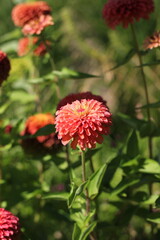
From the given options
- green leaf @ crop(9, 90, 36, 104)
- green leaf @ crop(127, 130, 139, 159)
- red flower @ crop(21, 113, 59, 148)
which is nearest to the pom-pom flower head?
green leaf @ crop(127, 130, 139, 159)

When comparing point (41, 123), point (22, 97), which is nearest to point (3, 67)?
point (41, 123)

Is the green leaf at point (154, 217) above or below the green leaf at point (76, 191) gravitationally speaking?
below

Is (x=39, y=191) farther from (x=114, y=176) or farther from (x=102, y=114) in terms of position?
(x=102, y=114)

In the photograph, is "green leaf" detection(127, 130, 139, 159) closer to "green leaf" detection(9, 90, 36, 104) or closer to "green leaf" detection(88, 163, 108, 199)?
"green leaf" detection(88, 163, 108, 199)

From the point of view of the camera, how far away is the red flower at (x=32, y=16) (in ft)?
4.18

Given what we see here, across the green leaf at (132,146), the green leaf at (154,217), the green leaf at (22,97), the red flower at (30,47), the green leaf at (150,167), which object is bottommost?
the green leaf at (154,217)

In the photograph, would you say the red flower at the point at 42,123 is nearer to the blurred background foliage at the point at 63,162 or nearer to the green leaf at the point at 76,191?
the blurred background foliage at the point at 63,162

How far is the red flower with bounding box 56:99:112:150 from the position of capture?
0.89 m

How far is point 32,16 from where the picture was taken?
1.32 meters

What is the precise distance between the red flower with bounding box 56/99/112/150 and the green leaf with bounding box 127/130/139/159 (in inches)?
10.2

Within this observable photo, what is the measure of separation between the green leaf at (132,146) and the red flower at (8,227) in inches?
13.3

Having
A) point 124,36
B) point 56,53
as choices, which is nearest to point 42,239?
point 56,53

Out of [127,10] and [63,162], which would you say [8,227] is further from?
[127,10]

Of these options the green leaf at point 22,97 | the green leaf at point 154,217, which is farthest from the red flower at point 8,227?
the green leaf at point 22,97
